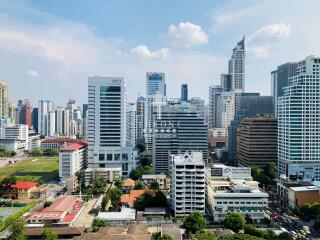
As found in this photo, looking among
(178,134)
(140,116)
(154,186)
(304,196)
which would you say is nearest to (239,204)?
(304,196)

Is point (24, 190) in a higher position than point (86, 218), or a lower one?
higher

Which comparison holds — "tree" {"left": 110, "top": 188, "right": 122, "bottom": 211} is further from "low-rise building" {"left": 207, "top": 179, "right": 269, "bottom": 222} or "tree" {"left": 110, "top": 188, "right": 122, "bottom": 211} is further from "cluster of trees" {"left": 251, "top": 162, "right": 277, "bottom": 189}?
"cluster of trees" {"left": 251, "top": 162, "right": 277, "bottom": 189}

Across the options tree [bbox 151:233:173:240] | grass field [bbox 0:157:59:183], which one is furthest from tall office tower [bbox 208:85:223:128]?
tree [bbox 151:233:173:240]

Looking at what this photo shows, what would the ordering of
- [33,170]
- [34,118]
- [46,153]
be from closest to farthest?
[33,170] → [46,153] → [34,118]

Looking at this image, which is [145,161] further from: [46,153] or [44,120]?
[44,120]

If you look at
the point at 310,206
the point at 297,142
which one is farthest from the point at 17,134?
the point at 310,206

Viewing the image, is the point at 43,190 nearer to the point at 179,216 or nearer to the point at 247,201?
the point at 179,216
